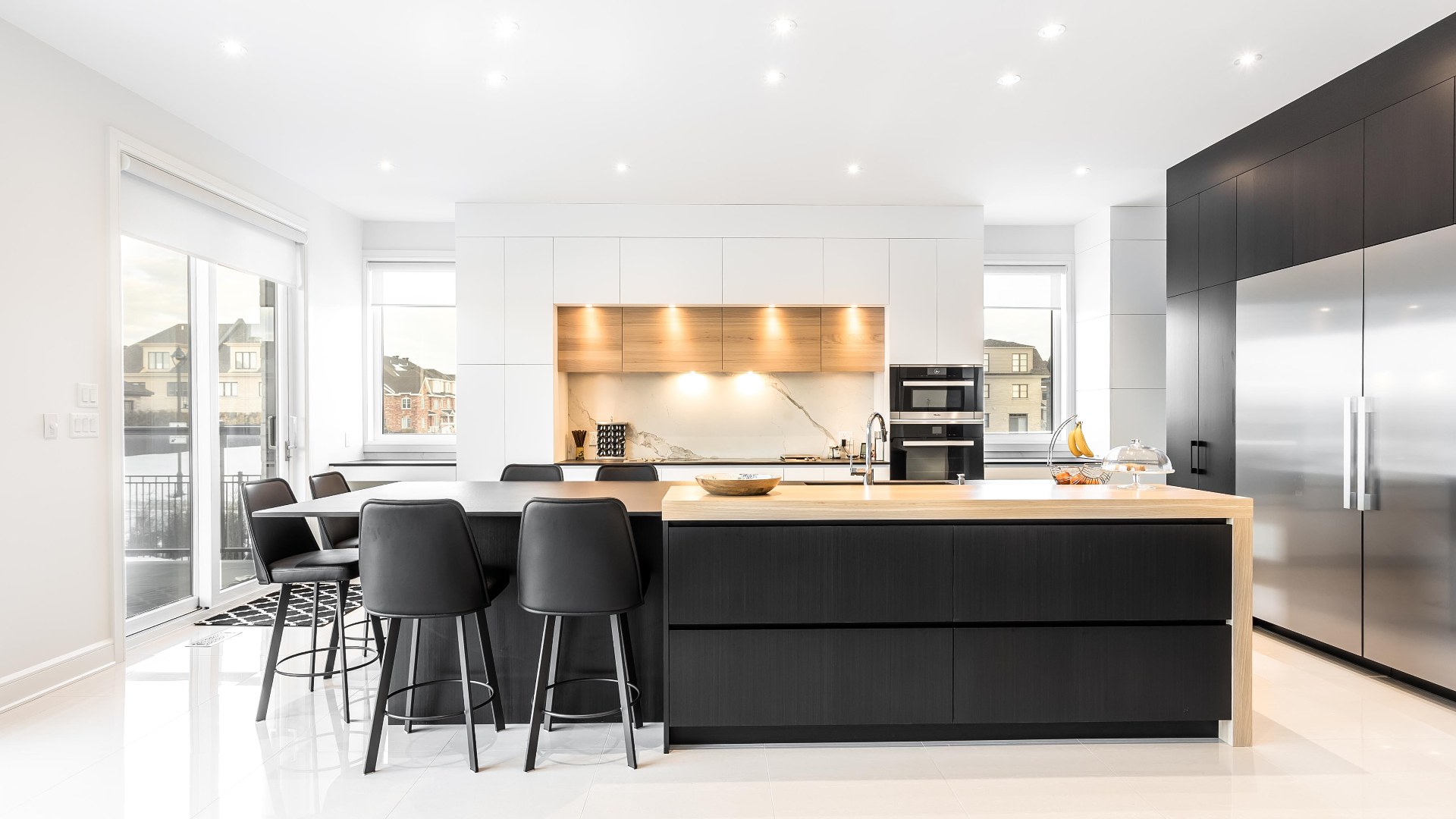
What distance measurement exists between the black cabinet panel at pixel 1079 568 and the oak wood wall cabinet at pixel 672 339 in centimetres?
365

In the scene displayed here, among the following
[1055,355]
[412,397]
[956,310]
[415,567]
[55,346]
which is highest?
[956,310]

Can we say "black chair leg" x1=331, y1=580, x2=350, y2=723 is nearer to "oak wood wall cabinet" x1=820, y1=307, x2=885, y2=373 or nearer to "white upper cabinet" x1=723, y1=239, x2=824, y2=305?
"white upper cabinet" x1=723, y1=239, x2=824, y2=305

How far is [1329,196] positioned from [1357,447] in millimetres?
1251

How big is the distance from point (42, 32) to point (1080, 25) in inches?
174

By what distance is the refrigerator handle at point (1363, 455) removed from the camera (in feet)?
11.9

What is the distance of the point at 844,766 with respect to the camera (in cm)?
274

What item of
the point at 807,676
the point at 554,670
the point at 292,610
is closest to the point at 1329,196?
the point at 807,676

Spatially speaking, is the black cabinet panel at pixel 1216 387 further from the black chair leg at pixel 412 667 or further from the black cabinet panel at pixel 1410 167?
the black chair leg at pixel 412 667

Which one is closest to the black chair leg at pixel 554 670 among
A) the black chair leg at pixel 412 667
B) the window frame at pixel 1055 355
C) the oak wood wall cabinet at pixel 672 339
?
the black chair leg at pixel 412 667

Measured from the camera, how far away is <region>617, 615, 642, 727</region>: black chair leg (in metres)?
2.96

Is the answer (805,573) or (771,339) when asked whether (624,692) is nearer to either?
(805,573)

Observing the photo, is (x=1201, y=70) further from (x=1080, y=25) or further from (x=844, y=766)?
(x=844, y=766)

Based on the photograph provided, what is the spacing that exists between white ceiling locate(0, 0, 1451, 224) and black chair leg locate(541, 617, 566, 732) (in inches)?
95.5

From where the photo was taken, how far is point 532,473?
433 centimetres
